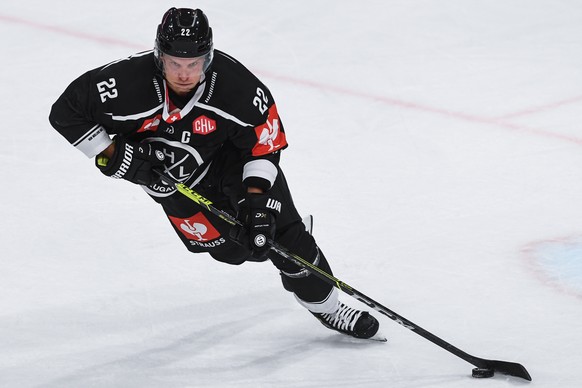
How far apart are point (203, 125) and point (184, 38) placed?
32 centimetres

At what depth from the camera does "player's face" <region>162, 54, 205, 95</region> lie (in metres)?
3.00

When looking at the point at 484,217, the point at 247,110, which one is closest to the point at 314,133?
the point at 484,217

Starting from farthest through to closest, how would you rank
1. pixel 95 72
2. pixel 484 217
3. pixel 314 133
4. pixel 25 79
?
pixel 25 79 → pixel 314 133 → pixel 484 217 → pixel 95 72

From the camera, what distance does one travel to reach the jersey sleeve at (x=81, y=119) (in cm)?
314

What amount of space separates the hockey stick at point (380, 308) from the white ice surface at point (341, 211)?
0.14ft

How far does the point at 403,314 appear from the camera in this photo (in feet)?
12.0

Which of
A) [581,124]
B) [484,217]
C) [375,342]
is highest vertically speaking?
[581,124]

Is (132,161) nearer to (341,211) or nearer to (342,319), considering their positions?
(342,319)

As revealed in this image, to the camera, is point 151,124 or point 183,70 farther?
point 151,124

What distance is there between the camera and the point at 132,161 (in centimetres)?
316

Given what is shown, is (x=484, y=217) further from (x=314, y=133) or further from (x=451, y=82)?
(x=451, y=82)

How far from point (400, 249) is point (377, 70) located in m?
1.81

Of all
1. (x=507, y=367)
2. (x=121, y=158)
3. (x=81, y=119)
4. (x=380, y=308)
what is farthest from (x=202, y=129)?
(x=507, y=367)

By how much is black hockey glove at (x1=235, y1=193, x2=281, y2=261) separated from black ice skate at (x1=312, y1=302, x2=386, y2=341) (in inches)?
16.9
